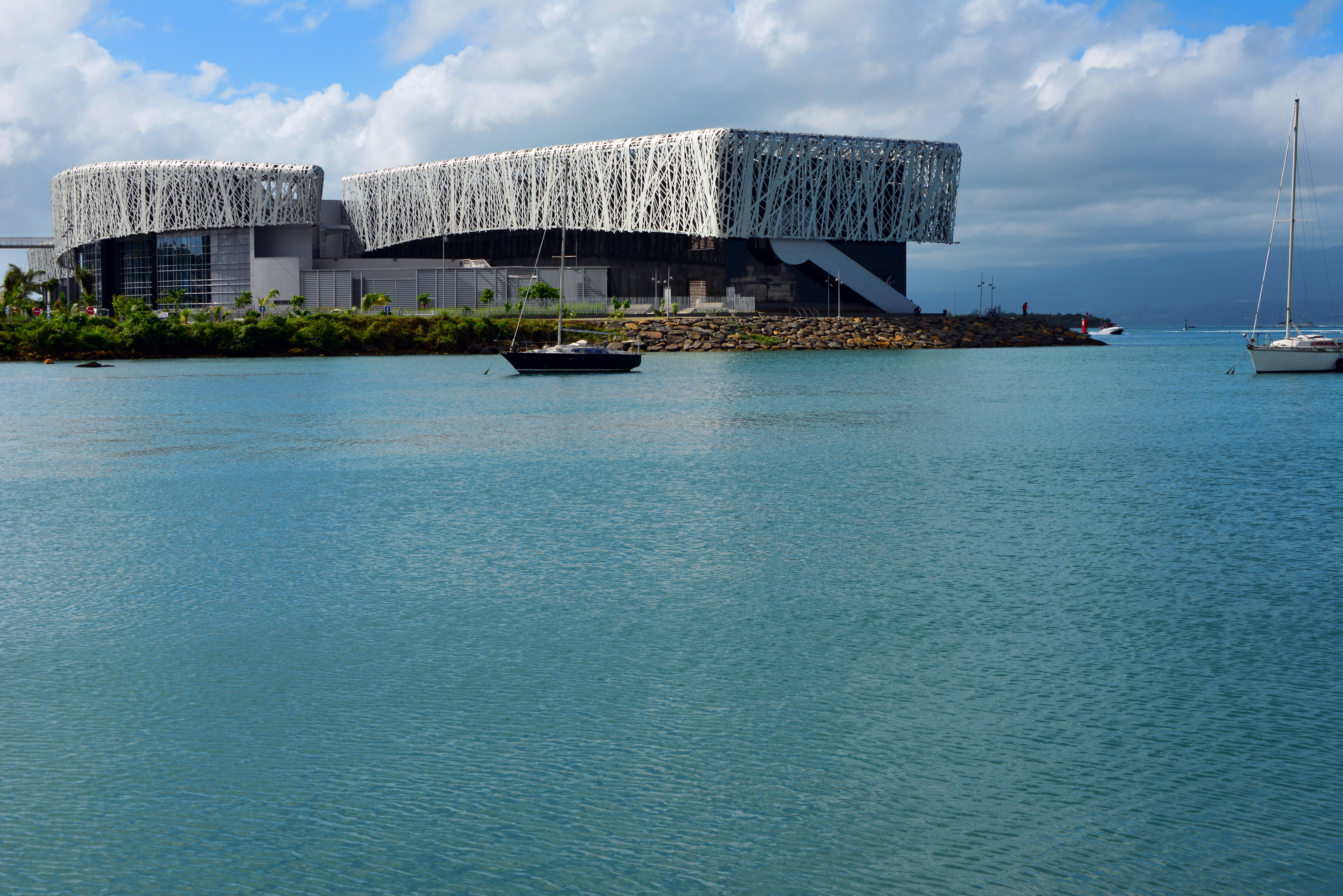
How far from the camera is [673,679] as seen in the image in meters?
11.4

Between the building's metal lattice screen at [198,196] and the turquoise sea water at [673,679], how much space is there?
10440 cm

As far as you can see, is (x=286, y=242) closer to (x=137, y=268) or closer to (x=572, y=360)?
(x=137, y=268)

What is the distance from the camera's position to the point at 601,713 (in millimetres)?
10391

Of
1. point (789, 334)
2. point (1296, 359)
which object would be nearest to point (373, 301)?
point (789, 334)

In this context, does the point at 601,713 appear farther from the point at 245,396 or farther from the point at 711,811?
the point at 245,396

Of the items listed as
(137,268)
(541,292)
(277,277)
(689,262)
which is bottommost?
(541,292)

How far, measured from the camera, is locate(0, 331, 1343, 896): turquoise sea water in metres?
7.81

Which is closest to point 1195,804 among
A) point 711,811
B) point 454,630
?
point 711,811

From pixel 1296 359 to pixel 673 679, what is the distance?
210 ft

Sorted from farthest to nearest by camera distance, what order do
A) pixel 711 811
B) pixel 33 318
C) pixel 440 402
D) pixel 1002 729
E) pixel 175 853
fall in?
pixel 33 318
pixel 440 402
pixel 1002 729
pixel 711 811
pixel 175 853

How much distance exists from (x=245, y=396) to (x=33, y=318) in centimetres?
5351

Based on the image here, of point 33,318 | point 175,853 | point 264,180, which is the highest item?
point 264,180

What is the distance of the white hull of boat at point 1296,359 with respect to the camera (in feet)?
214

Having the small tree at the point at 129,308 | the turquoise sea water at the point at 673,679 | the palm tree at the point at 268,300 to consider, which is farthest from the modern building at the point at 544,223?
the turquoise sea water at the point at 673,679
